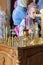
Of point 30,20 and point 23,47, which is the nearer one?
point 23,47

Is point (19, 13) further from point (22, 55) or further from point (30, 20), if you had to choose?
point (22, 55)

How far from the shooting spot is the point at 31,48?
162 cm

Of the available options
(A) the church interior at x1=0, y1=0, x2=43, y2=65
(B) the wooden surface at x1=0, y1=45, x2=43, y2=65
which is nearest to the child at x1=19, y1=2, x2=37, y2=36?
(A) the church interior at x1=0, y1=0, x2=43, y2=65

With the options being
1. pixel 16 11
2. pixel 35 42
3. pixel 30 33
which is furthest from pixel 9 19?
pixel 35 42

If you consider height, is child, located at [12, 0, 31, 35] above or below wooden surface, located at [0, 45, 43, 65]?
above

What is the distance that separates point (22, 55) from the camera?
1.57 m

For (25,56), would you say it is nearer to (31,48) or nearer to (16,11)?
(31,48)

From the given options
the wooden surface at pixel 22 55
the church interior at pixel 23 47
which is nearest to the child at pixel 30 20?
the church interior at pixel 23 47

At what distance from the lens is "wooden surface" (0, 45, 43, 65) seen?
1562 millimetres

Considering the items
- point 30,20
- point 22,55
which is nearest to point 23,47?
point 22,55

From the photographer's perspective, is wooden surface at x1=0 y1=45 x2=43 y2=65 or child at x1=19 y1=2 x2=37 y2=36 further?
child at x1=19 y1=2 x2=37 y2=36

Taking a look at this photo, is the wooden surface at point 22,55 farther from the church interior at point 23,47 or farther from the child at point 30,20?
the child at point 30,20

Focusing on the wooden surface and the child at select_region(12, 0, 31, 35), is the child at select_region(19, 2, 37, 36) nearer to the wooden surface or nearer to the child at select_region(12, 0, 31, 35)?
the child at select_region(12, 0, 31, 35)

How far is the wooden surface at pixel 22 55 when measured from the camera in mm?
1562
